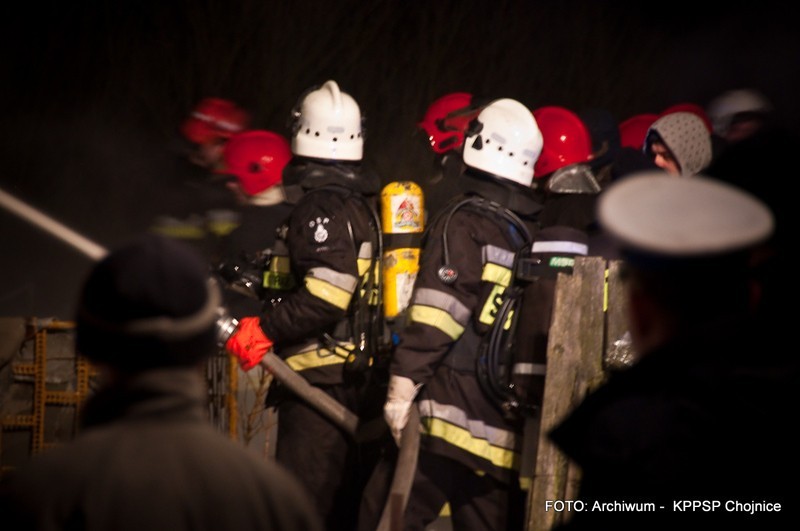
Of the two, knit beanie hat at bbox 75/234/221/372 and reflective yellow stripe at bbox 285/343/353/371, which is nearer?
knit beanie hat at bbox 75/234/221/372

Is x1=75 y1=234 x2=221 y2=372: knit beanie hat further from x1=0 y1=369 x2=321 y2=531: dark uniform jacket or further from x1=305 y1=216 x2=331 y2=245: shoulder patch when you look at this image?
x1=305 y1=216 x2=331 y2=245: shoulder patch

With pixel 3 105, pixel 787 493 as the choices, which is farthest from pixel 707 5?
pixel 787 493

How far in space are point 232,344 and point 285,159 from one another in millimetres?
1846

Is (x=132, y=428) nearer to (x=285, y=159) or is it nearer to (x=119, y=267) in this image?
(x=119, y=267)

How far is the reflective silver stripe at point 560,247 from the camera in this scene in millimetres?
4469

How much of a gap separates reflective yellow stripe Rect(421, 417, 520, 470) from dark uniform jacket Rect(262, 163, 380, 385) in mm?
709

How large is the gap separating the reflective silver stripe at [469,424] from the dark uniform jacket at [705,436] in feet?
8.31

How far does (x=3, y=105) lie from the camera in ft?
35.0

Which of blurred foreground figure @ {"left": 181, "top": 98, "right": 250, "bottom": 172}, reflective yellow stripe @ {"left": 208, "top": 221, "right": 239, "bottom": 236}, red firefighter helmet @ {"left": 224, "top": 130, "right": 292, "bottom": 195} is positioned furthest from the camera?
blurred foreground figure @ {"left": 181, "top": 98, "right": 250, "bottom": 172}

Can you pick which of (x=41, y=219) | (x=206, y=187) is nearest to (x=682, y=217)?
(x=206, y=187)

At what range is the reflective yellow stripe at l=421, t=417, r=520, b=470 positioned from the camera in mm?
4461

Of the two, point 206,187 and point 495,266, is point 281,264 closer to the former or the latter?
point 495,266

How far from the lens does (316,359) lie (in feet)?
16.5

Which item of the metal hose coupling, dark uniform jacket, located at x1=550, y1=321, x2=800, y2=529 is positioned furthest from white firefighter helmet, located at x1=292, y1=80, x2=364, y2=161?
dark uniform jacket, located at x1=550, y1=321, x2=800, y2=529
